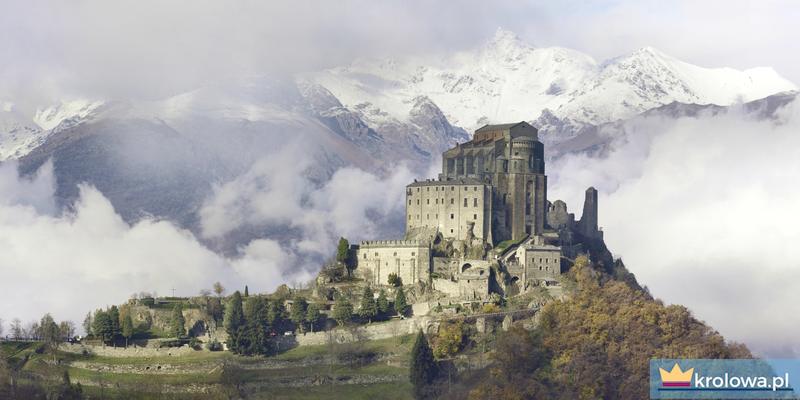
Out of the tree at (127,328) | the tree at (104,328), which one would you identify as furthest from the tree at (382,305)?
the tree at (104,328)

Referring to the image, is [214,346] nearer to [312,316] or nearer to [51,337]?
[312,316]

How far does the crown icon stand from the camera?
164m

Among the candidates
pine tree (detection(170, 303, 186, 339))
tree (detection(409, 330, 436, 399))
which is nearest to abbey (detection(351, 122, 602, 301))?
tree (detection(409, 330, 436, 399))

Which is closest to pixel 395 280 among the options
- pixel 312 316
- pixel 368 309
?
pixel 368 309

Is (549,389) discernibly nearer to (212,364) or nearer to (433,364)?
(433,364)

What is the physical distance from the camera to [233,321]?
176125 millimetres

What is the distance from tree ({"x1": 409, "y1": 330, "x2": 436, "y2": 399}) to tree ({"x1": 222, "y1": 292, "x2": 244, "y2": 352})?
2041cm

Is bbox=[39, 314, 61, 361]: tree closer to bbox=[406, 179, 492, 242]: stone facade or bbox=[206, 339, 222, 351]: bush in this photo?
bbox=[206, 339, 222, 351]: bush

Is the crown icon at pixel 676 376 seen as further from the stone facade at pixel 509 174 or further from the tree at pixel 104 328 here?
the tree at pixel 104 328

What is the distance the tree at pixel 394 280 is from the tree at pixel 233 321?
Answer: 1684 centimetres

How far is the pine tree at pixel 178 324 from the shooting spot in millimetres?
179000

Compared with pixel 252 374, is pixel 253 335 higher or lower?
higher

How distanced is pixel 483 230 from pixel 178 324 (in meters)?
34.0

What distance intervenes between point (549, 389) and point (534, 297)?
712 inches
